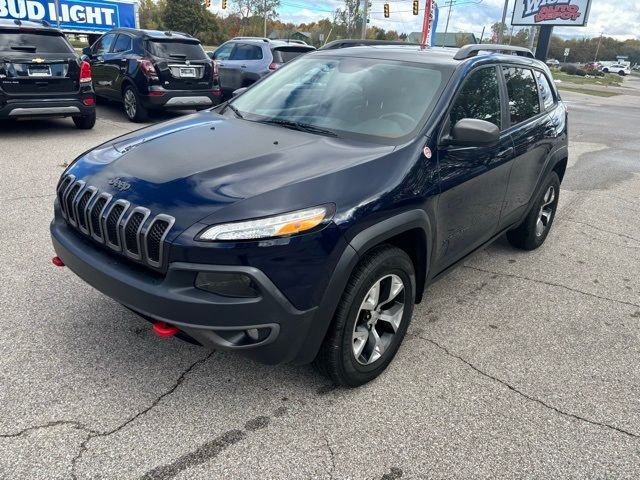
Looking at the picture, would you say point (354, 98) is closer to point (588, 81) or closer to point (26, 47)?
point (26, 47)

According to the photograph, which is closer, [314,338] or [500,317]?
[314,338]

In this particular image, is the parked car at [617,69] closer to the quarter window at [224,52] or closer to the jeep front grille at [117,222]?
the quarter window at [224,52]

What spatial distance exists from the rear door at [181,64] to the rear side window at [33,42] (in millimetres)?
1700

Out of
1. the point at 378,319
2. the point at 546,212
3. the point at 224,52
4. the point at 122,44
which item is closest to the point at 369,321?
the point at 378,319

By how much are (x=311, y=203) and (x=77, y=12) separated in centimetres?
2170

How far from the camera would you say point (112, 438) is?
2365 millimetres

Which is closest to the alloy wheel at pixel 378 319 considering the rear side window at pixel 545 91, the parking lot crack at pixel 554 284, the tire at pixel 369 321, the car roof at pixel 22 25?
the tire at pixel 369 321

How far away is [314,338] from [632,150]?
11.6 metres

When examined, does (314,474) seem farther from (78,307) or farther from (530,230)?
(530,230)

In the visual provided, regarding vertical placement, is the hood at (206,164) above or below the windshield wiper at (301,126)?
below

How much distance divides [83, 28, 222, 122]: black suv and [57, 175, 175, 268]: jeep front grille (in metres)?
7.52

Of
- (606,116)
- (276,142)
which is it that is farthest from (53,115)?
(606,116)

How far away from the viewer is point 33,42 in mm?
8047

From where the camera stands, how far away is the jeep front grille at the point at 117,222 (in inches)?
90.2
